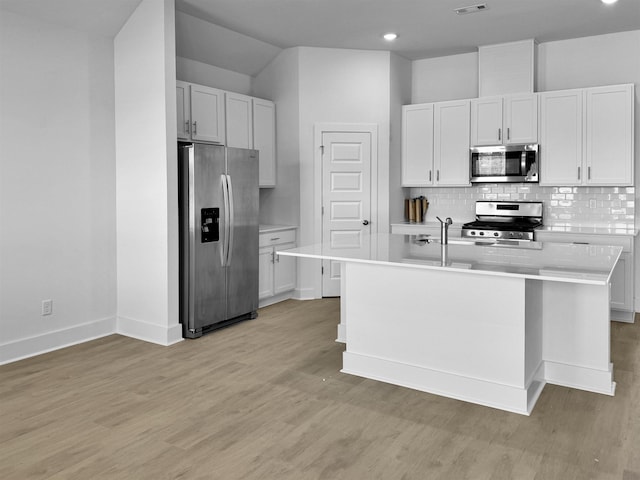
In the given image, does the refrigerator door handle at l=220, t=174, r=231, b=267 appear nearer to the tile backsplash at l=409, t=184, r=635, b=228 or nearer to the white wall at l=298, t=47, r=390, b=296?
the white wall at l=298, t=47, r=390, b=296

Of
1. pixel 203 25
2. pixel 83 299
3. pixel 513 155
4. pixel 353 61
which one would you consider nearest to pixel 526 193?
pixel 513 155

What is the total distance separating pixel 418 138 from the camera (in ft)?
20.3

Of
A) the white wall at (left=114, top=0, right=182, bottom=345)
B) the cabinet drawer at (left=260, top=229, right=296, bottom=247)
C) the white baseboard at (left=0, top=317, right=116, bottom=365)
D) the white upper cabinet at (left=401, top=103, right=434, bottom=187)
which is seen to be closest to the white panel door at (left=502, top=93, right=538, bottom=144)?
the white upper cabinet at (left=401, top=103, right=434, bottom=187)

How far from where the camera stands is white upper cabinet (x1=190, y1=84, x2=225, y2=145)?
5068 millimetres

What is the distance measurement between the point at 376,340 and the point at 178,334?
184 centimetres

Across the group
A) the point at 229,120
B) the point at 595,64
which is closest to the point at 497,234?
the point at 595,64

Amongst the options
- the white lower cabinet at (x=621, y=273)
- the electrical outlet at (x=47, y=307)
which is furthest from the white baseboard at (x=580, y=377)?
the electrical outlet at (x=47, y=307)

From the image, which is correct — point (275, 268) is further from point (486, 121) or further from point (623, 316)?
point (623, 316)

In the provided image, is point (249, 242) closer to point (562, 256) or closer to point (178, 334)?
point (178, 334)

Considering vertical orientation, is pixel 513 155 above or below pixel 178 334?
above

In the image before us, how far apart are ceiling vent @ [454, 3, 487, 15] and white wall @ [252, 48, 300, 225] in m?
1.91

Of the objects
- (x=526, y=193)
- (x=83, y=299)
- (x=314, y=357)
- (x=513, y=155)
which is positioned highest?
(x=513, y=155)

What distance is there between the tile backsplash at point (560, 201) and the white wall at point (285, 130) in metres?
1.70

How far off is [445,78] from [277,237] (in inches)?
108
